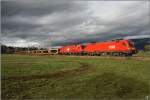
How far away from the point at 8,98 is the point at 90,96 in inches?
194

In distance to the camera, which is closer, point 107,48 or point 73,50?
point 107,48

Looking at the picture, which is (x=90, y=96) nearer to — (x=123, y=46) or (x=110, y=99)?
(x=110, y=99)

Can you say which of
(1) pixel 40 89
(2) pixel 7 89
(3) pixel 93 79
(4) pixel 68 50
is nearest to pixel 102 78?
(3) pixel 93 79

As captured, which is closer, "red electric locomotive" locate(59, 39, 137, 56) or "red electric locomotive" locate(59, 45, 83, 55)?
"red electric locomotive" locate(59, 39, 137, 56)

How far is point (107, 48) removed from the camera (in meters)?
46.3

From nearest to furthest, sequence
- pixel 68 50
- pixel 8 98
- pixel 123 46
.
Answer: pixel 8 98
pixel 123 46
pixel 68 50

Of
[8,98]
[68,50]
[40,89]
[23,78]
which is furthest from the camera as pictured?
[68,50]

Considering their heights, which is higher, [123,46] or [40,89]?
[123,46]

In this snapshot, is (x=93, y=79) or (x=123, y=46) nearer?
(x=93, y=79)

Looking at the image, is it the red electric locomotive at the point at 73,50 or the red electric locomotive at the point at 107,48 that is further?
the red electric locomotive at the point at 73,50

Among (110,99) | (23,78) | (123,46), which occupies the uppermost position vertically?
(123,46)

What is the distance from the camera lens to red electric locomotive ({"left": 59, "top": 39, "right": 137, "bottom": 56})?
1583 inches

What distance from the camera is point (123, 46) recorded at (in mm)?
40719

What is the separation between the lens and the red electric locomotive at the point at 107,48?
40219 millimetres
